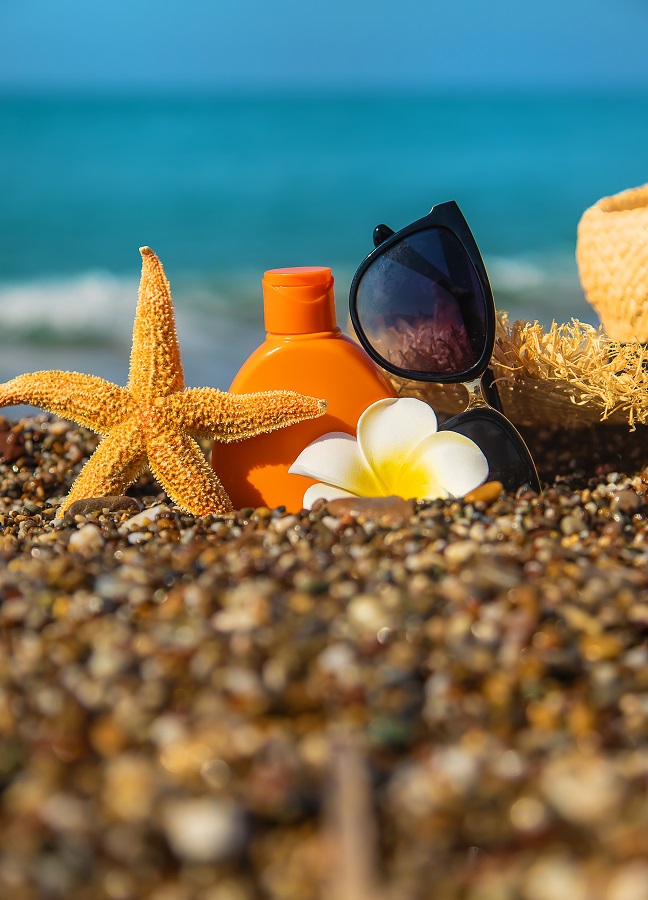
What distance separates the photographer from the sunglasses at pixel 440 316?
1.96 meters

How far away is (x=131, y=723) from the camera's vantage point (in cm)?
91

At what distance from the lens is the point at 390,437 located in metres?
1.94

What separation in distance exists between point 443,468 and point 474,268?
0.46 metres

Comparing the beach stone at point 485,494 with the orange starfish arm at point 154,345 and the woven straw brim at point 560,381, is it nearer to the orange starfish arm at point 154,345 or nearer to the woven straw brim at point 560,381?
the woven straw brim at point 560,381

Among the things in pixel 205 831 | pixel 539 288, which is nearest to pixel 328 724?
pixel 205 831

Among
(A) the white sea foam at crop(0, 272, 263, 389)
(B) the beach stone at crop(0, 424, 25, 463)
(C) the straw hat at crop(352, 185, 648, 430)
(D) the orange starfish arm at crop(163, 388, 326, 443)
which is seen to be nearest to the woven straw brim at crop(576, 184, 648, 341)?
(C) the straw hat at crop(352, 185, 648, 430)

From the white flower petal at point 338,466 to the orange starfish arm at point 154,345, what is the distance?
0.34 metres

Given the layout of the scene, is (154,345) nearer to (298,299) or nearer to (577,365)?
(298,299)

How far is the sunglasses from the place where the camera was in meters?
1.96

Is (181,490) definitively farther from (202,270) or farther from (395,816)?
(202,270)

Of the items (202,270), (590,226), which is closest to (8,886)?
(590,226)

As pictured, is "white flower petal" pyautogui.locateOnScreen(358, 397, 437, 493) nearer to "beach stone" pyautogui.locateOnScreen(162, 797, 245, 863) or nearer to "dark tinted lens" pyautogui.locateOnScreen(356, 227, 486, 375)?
"dark tinted lens" pyautogui.locateOnScreen(356, 227, 486, 375)

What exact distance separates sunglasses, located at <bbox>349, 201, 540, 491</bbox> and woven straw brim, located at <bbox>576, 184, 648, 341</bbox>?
1.89 ft

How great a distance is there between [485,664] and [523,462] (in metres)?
1.02
